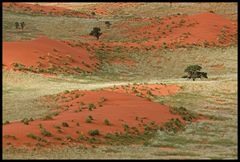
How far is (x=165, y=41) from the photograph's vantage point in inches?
3275

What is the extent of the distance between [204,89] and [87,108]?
14.5 m

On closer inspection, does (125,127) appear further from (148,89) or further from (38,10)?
(38,10)

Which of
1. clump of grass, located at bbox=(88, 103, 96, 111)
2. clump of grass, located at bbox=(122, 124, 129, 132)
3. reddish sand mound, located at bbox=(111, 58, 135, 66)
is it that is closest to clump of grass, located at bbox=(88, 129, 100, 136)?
clump of grass, located at bbox=(122, 124, 129, 132)

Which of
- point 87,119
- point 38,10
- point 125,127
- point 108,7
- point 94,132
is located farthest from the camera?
point 108,7

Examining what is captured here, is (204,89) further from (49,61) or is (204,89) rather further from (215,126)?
(49,61)

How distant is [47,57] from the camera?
64125 mm

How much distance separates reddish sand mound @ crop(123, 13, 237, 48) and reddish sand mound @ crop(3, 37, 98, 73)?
1412 centimetres

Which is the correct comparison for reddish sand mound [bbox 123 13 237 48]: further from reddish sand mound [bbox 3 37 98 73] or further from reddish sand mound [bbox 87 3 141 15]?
reddish sand mound [bbox 87 3 141 15]

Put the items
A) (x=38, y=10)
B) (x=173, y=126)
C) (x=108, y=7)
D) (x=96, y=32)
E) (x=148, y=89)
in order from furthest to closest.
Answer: (x=108, y=7) < (x=38, y=10) < (x=96, y=32) < (x=148, y=89) < (x=173, y=126)

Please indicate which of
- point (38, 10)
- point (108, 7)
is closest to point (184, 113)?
point (38, 10)

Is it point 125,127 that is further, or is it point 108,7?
point 108,7

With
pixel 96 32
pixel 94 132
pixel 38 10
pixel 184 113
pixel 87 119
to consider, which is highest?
pixel 94 132

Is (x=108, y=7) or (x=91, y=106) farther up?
(x=91, y=106)

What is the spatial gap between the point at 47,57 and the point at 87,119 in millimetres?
32072
